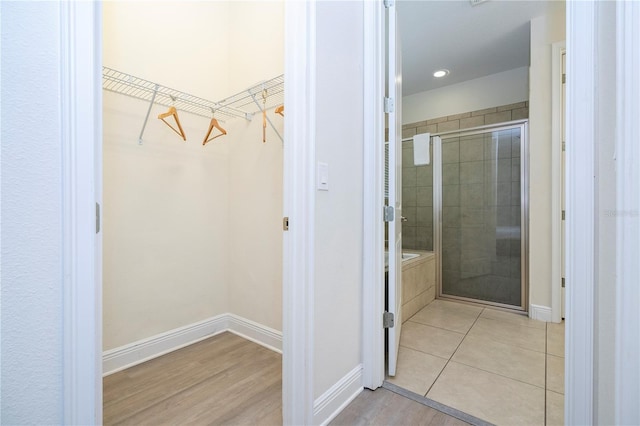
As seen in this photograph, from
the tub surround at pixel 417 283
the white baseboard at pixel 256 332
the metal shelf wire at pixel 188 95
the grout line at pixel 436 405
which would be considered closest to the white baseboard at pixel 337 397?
the grout line at pixel 436 405

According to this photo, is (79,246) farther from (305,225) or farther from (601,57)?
(601,57)

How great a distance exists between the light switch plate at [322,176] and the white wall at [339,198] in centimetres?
3

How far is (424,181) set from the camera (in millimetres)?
3521

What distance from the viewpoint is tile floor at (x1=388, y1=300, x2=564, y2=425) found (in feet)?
4.44

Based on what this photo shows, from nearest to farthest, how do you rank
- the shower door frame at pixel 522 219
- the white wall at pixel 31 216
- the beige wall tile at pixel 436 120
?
the white wall at pixel 31 216 < the shower door frame at pixel 522 219 < the beige wall tile at pixel 436 120

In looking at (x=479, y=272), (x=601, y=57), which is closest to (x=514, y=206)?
(x=479, y=272)

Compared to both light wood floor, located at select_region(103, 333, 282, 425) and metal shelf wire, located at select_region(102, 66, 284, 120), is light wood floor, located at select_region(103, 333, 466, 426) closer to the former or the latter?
light wood floor, located at select_region(103, 333, 282, 425)

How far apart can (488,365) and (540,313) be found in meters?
1.13

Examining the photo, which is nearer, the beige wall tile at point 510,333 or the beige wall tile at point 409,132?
the beige wall tile at point 510,333

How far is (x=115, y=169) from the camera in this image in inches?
65.1

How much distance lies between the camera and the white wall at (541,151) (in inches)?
94.3

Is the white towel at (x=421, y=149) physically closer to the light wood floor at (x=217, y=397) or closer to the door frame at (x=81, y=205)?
the light wood floor at (x=217, y=397)

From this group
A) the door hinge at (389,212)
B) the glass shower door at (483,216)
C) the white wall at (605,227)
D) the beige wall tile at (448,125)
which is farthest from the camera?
the beige wall tile at (448,125)

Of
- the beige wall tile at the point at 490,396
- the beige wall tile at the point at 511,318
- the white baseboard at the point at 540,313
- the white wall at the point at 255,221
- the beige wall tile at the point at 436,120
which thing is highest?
the beige wall tile at the point at 436,120
